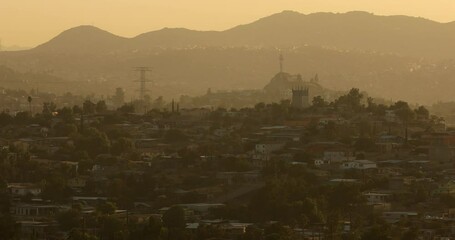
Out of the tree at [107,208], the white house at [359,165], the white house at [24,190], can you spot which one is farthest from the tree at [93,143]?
the tree at [107,208]

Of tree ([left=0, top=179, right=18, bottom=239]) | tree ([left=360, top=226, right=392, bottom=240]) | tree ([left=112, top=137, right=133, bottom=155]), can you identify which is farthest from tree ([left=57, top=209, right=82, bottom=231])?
tree ([left=112, top=137, right=133, bottom=155])

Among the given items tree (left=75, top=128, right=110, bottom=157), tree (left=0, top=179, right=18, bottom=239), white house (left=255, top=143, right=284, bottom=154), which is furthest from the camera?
tree (left=75, top=128, right=110, bottom=157)

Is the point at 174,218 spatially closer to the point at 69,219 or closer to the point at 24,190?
the point at 69,219

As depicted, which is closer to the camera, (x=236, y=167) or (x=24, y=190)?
(x=24, y=190)

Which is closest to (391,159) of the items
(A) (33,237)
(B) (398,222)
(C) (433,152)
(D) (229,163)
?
(C) (433,152)

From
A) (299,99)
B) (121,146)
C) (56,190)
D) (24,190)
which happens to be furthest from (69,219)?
(299,99)

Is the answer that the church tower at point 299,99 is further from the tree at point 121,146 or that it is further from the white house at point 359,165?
the white house at point 359,165

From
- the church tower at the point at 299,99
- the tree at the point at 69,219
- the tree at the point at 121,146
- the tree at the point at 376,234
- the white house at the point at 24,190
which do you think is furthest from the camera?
the church tower at the point at 299,99

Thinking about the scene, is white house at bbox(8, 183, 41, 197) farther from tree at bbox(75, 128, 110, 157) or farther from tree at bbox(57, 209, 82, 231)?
tree at bbox(75, 128, 110, 157)

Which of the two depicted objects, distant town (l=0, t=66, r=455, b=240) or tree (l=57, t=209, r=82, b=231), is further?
tree (l=57, t=209, r=82, b=231)
